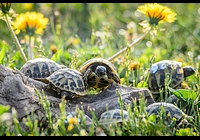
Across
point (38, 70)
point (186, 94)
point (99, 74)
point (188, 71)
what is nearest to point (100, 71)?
point (99, 74)

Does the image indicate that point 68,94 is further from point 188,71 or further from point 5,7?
point 188,71

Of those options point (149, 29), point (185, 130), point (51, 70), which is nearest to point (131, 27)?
point (149, 29)

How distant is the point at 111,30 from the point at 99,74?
3.02m

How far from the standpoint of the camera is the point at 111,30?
666cm

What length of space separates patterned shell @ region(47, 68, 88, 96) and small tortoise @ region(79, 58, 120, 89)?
0.30 ft

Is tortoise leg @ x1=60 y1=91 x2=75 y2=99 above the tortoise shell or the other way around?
the other way around

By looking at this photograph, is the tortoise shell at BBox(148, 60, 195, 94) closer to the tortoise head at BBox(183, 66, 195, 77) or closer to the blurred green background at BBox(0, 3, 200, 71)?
the tortoise head at BBox(183, 66, 195, 77)

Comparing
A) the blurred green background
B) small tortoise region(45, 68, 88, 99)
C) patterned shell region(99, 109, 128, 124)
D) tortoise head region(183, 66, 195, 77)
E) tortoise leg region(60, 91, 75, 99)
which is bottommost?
patterned shell region(99, 109, 128, 124)

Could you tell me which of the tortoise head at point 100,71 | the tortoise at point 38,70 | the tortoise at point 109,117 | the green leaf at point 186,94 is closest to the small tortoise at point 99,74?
the tortoise head at point 100,71

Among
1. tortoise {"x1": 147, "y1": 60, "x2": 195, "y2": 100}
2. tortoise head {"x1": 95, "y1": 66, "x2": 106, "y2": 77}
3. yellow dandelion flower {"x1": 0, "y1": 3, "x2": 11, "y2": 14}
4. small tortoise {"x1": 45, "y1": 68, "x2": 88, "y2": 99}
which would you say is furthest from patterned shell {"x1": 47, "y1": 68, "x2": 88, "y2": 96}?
tortoise {"x1": 147, "y1": 60, "x2": 195, "y2": 100}

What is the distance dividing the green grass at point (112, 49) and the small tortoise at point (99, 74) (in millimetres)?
141

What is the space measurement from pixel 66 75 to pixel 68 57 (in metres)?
1.41

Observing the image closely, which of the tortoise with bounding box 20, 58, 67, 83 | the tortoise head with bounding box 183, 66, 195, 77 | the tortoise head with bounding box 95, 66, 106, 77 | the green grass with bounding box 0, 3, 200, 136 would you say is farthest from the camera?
the tortoise head with bounding box 183, 66, 195, 77

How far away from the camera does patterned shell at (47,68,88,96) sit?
11.7 feet
